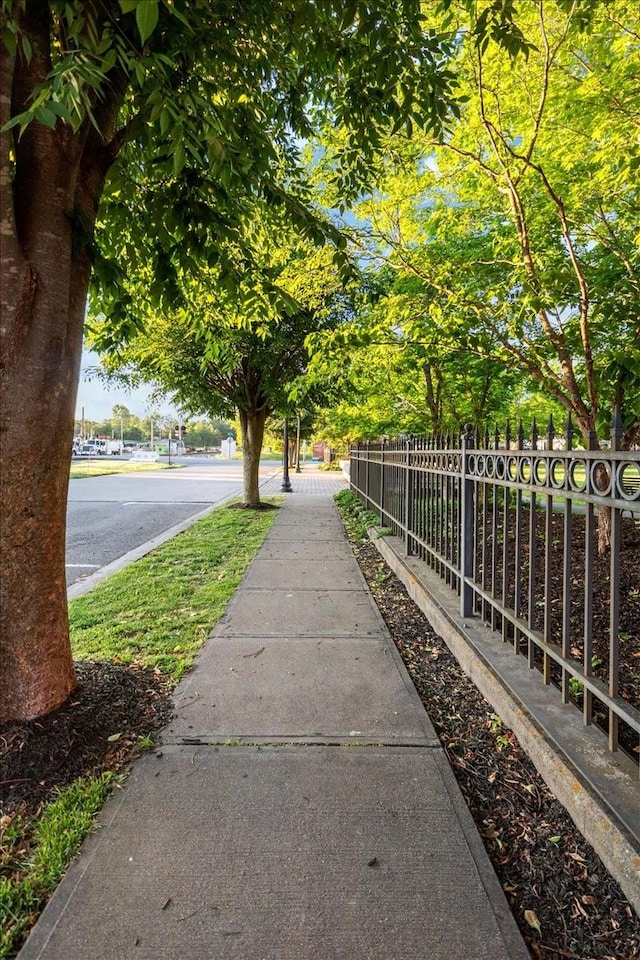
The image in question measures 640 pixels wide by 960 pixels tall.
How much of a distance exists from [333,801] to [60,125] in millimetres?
3472

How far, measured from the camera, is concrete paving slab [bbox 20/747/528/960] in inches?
62.2

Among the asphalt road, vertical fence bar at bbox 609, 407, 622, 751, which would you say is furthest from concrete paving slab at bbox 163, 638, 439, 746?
the asphalt road

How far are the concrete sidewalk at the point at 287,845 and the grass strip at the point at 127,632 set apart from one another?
88mm

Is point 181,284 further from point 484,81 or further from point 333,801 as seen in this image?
point 333,801

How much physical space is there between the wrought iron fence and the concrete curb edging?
97 mm

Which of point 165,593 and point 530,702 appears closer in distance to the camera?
point 530,702

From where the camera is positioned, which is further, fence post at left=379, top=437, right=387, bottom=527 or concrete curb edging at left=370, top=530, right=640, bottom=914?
fence post at left=379, top=437, right=387, bottom=527

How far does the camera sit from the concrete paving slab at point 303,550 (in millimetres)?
7180

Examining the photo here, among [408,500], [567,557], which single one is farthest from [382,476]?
[567,557]

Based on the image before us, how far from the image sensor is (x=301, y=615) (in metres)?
4.69

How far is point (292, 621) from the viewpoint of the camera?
4531mm

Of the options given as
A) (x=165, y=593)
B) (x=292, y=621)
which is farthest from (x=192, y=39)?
(x=165, y=593)

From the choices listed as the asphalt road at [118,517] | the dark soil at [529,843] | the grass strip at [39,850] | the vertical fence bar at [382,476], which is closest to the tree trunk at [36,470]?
the grass strip at [39,850]

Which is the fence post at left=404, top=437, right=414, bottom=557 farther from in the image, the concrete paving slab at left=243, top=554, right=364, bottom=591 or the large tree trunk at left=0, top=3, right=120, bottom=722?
the large tree trunk at left=0, top=3, right=120, bottom=722
